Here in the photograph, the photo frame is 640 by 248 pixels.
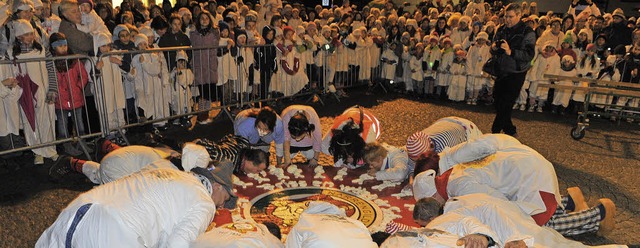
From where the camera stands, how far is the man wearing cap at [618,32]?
11.5 metres

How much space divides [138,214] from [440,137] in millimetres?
4067

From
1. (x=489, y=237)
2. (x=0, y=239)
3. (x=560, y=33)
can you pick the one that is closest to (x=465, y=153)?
(x=489, y=237)

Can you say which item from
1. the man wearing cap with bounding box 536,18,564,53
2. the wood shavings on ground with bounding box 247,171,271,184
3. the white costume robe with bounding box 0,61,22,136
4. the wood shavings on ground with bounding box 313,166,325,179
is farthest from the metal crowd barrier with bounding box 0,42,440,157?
the man wearing cap with bounding box 536,18,564,53

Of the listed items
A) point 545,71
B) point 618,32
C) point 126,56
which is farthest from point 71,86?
point 618,32

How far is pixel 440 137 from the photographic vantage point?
6238mm

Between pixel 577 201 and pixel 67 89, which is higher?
pixel 67 89

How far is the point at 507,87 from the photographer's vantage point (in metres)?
7.99

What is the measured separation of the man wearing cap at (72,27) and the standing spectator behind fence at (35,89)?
45cm

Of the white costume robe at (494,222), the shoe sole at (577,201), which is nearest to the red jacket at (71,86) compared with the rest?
the white costume robe at (494,222)

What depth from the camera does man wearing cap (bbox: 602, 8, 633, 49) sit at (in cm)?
1146

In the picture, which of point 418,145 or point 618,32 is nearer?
point 418,145

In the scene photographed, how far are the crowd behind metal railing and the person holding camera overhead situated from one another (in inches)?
47.4

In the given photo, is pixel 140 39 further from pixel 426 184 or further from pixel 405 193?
pixel 426 184

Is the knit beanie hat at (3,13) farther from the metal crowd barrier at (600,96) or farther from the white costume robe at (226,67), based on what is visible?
the metal crowd barrier at (600,96)
